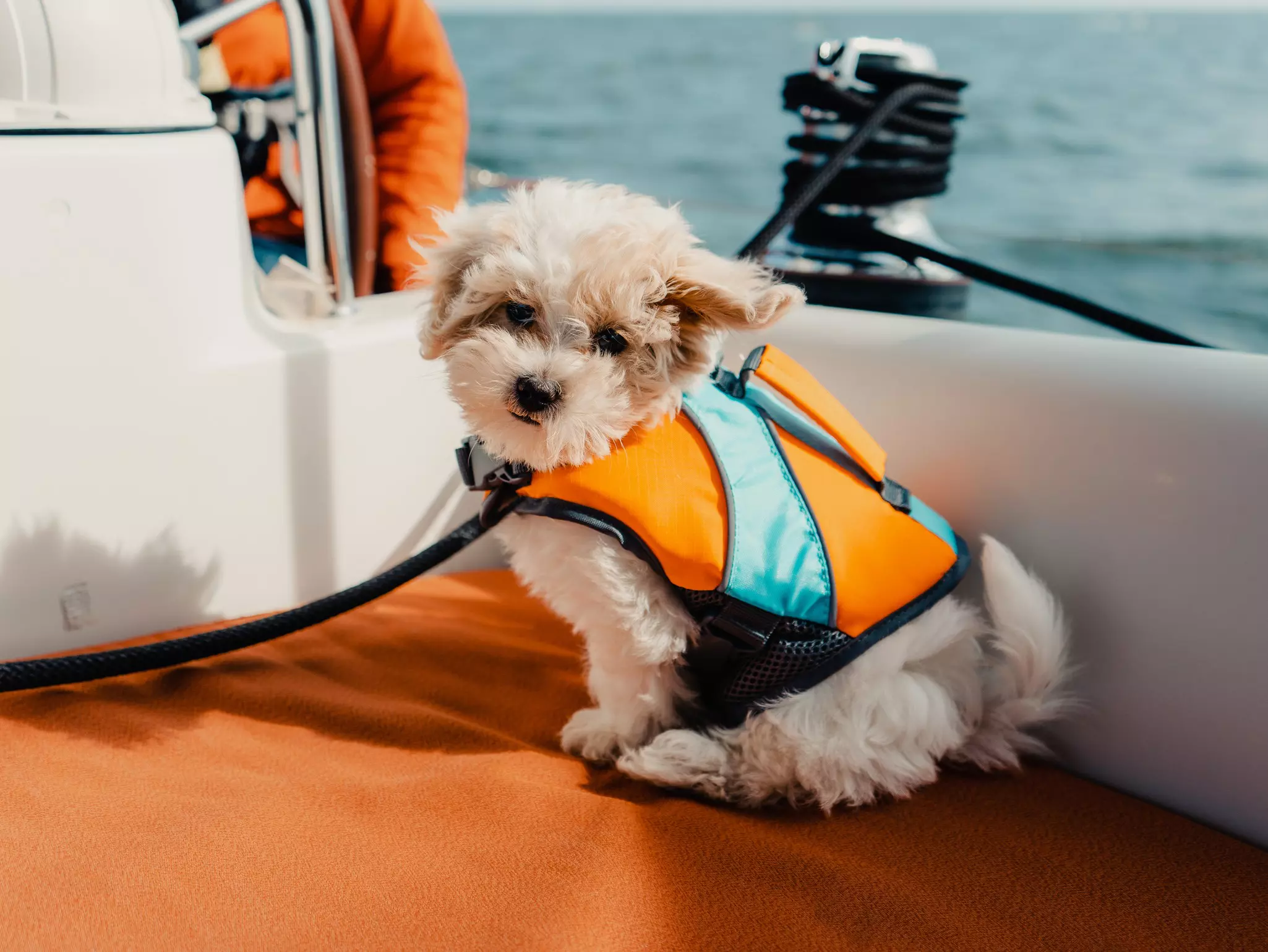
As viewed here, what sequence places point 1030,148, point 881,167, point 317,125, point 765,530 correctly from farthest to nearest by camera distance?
1. point 1030,148
2. point 881,167
3. point 317,125
4. point 765,530

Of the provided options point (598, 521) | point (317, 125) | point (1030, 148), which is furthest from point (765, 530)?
point (1030, 148)

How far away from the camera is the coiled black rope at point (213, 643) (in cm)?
129

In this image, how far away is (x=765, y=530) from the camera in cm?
129

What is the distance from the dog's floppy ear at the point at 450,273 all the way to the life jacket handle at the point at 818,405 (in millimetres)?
454

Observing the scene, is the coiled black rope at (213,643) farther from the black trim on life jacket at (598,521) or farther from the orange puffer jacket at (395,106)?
the orange puffer jacket at (395,106)

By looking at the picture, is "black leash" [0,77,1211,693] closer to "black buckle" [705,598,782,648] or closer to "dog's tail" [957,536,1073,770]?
"black buckle" [705,598,782,648]

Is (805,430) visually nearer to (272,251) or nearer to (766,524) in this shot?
(766,524)

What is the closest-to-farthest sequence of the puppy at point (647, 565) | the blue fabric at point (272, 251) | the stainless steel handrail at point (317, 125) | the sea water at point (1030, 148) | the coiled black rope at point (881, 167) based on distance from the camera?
1. the puppy at point (647, 565)
2. the stainless steel handrail at point (317, 125)
3. the coiled black rope at point (881, 167)
4. the blue fabric at point (272, 251)
5. the sea water at point (1030, 148)

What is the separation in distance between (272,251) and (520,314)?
1287 millimetres

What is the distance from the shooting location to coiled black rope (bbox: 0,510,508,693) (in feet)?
4.25

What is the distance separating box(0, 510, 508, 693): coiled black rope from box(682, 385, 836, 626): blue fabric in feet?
1.12

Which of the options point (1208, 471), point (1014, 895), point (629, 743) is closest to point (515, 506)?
point (629, 743)

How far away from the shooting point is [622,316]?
1190 mm

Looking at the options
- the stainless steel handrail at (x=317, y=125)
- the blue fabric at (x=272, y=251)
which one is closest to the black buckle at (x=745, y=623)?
the stainless steel handrail at (x=317, y=125)
